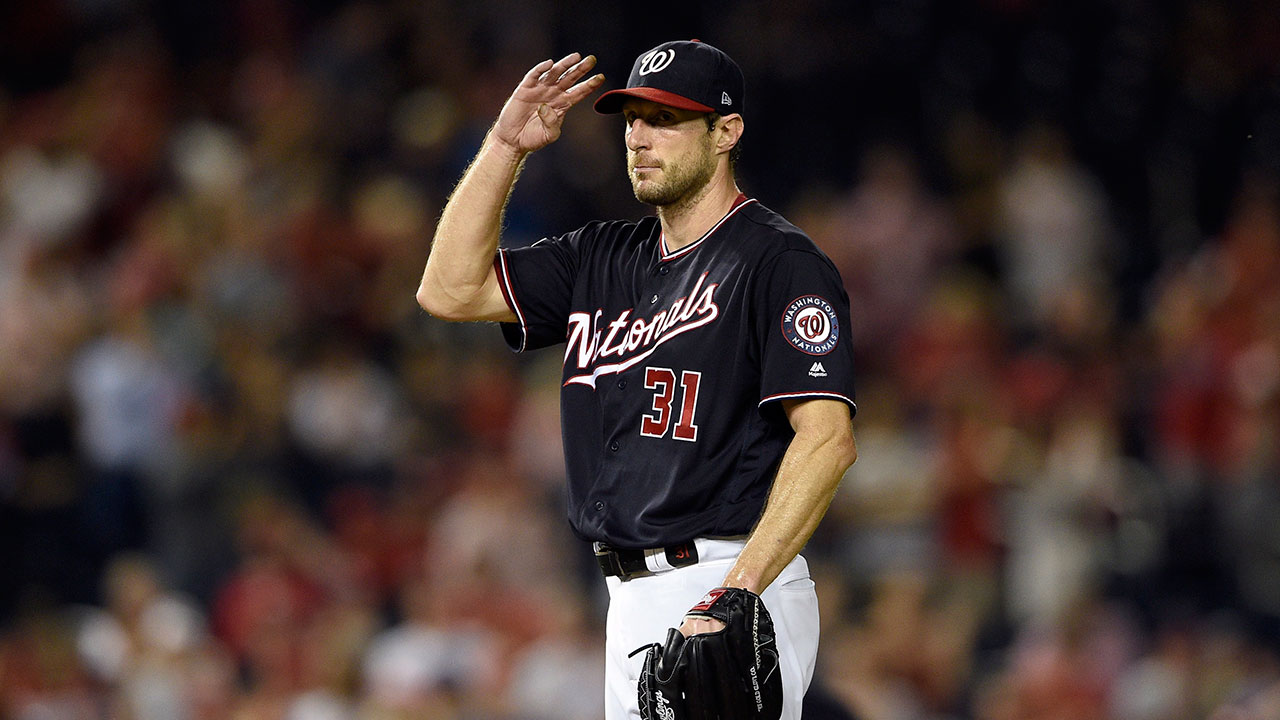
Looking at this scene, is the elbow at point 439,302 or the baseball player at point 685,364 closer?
the baseball player at point 685,364

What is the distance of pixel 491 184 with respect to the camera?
3225 millimetres

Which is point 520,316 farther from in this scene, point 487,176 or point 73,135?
point 73,135

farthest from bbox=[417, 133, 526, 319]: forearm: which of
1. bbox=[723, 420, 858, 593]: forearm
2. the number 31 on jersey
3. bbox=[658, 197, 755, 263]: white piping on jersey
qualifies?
bbox=[723, 420, 858, 593]: forearm

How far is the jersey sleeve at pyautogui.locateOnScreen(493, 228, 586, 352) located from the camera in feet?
11.0

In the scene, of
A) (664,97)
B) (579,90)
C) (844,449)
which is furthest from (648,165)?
(844,449)

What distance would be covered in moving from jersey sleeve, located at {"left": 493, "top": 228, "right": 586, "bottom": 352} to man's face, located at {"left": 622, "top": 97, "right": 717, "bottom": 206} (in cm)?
32

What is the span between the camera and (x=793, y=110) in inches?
351

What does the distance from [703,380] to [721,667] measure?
2.02 ft

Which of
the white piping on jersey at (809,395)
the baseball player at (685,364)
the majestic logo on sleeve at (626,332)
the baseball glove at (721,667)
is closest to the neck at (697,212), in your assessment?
the baseball player at (685,364)

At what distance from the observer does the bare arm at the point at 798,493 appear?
2746 millimetres

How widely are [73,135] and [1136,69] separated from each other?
20.7 ft

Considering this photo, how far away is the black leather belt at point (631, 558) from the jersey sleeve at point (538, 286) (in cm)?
52

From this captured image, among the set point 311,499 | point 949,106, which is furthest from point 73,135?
point 949,106

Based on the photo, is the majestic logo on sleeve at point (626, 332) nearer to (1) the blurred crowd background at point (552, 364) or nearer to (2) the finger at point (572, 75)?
(2) the finger at point (572, 75)
